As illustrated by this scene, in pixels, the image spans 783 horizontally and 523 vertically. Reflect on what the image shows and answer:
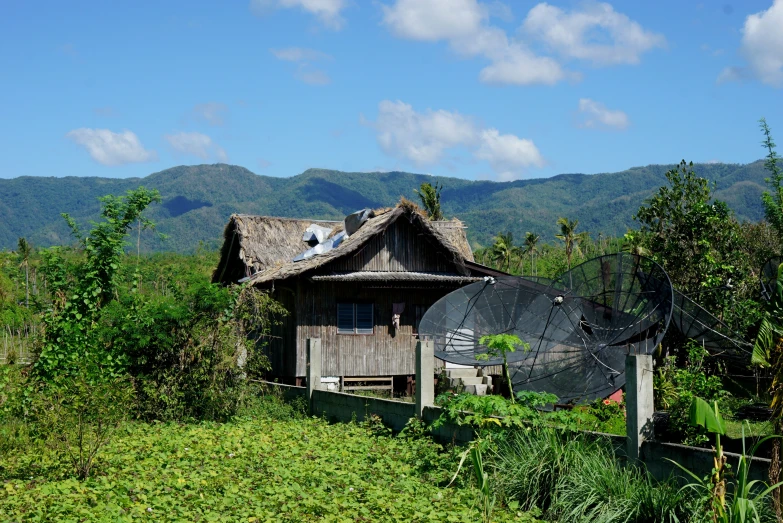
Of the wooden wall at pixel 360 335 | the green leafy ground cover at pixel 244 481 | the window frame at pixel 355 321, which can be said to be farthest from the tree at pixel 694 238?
the green leafy ground cover at pixel 244 481

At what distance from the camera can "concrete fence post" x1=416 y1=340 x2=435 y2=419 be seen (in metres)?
12.3

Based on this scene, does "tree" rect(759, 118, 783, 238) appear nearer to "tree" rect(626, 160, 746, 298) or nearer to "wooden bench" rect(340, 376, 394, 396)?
"tree" rect(626, 160, 746, 298)

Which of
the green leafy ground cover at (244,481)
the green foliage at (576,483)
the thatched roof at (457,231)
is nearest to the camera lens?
the green foliage at (576,483)

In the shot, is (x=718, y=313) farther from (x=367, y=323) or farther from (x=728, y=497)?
(x=728, y=497)

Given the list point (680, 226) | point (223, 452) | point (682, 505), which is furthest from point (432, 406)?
point (680, 226)

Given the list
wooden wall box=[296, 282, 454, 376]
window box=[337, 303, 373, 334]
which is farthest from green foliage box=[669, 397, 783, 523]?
window box=[337, 303, 373, 334]

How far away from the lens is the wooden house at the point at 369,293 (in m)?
20.0

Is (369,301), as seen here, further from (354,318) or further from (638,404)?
(638,404)

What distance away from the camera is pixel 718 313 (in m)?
17.4

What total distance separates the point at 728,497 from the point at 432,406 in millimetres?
5395

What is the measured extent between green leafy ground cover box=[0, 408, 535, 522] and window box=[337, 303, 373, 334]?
7.40m

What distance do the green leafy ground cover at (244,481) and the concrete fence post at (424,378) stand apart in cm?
61

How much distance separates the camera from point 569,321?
1409 centimetres

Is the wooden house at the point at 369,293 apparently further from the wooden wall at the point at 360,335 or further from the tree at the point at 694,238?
the tree at the point at 694,238
